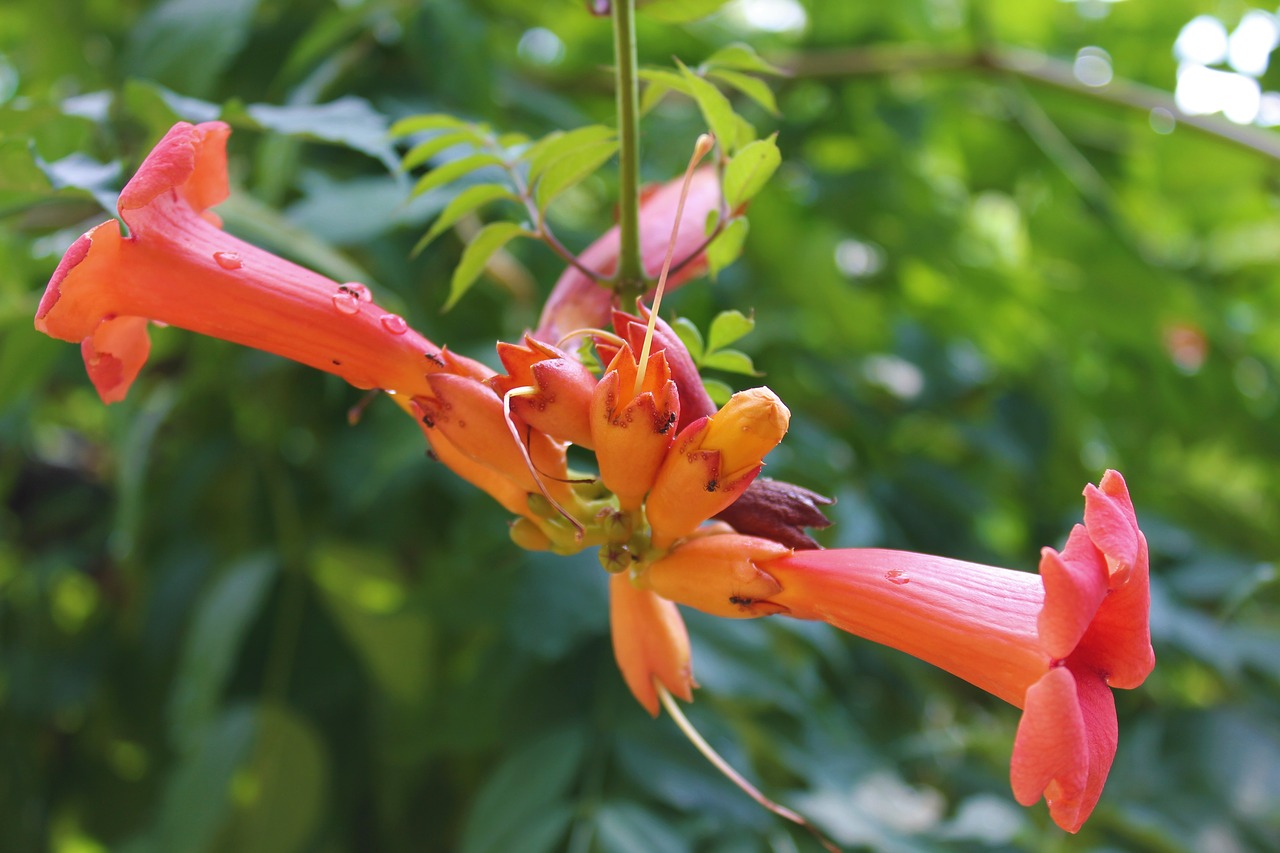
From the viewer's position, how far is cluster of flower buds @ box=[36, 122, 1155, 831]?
0.46m

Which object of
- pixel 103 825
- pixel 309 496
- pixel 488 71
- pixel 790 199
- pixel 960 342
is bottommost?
pixel 103 825

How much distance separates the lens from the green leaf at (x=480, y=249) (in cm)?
62

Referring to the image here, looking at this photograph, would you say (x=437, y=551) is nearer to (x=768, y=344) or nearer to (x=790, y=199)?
(x=768, y=344)

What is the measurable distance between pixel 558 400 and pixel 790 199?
1.07 meters

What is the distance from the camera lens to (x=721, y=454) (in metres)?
0.48

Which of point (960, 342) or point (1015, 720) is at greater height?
Answer: point (960, 342)

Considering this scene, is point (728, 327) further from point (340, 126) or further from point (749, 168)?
point (340, 126)

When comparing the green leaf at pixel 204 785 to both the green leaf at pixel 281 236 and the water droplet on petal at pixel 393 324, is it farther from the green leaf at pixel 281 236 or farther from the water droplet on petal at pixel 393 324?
the water droplet on petal at pixel 393 324

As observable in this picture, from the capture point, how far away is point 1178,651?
135 cm

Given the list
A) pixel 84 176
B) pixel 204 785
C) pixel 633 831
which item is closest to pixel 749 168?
pixel 84 176

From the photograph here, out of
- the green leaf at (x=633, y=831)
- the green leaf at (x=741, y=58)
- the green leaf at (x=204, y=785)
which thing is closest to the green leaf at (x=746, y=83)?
the green leaf at (x=741, y=58)

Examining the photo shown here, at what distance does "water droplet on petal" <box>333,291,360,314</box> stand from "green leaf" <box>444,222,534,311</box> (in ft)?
0.22

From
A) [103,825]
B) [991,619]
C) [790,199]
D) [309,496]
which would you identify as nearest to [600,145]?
[991,619]

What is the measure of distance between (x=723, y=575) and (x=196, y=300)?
32 centimetres
